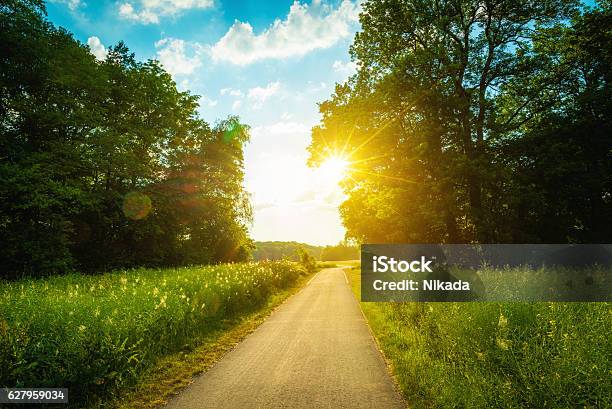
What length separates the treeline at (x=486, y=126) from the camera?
16.7 meters

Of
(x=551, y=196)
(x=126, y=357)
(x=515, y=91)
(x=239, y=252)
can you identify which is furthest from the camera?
(x=239, y=252)

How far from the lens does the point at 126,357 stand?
6.56 m

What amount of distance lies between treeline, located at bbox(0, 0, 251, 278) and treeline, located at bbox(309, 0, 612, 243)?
58.8 feet

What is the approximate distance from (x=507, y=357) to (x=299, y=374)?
3.60 m

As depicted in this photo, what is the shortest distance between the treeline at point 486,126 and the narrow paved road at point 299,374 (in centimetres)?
881

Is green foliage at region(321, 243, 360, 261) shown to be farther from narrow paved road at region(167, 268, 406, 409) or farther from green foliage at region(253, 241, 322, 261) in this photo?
narrow paved road at region(167, 268, 406, 409)

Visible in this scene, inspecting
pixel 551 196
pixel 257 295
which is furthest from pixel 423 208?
pixel 257 295

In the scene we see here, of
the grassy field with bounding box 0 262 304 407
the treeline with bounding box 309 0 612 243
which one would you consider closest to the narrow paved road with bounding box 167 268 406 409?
the grassy field with bounding box 0 262 304 407

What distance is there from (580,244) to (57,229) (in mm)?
29331

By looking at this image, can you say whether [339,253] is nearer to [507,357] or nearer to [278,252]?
[278,252]

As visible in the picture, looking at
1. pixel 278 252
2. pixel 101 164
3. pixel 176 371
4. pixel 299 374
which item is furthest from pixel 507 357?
pixel 278 252

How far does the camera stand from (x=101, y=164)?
25.0 metres

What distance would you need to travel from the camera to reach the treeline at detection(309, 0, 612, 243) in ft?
54.6

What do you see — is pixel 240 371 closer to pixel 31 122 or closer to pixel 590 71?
pixel 590 71
